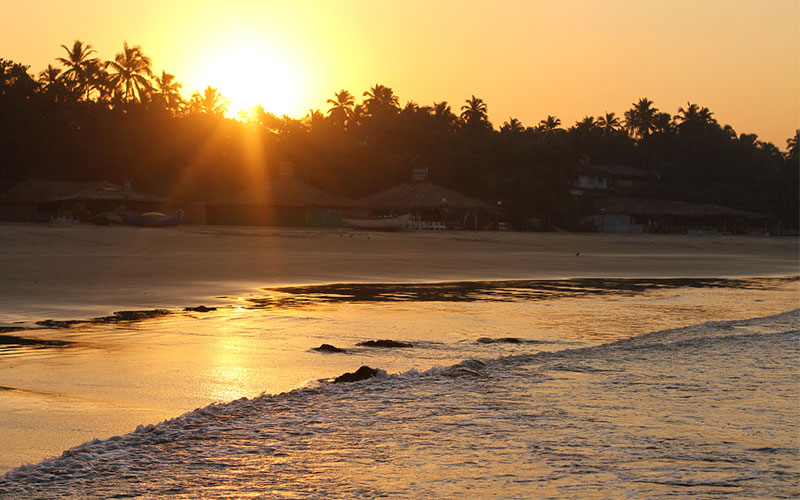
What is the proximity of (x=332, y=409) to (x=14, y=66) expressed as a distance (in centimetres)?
6213

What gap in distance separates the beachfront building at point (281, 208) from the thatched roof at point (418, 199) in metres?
1.97

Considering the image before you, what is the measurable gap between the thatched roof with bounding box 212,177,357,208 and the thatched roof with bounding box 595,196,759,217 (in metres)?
21.9

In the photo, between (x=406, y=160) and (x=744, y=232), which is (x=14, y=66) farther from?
(x=744, y=232)

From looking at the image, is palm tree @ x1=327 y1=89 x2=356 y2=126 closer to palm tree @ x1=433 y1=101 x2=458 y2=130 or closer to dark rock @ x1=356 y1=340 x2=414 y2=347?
palm tree @ x1=433 y1=101 x2=458 y2=130

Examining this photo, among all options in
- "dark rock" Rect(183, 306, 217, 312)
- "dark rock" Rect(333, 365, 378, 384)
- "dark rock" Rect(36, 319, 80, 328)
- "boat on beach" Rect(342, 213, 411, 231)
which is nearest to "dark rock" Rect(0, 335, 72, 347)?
"dark rock" Rect(36, 319, 80, 328)

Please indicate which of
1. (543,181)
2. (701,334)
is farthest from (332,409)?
(543,181)

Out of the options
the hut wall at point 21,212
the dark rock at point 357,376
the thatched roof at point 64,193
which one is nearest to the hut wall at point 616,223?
the thatched roof at point 64,193

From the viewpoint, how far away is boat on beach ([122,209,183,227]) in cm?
4466

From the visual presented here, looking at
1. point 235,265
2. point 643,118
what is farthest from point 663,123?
point 235,265

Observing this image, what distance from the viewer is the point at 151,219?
44781 mm

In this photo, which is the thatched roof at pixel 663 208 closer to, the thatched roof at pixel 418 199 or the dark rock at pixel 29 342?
the thatched roof at pixel 418 199

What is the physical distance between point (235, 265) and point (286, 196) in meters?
33.9

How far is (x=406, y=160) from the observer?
64.6 meters

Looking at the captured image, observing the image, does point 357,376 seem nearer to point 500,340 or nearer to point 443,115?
point 500,340
